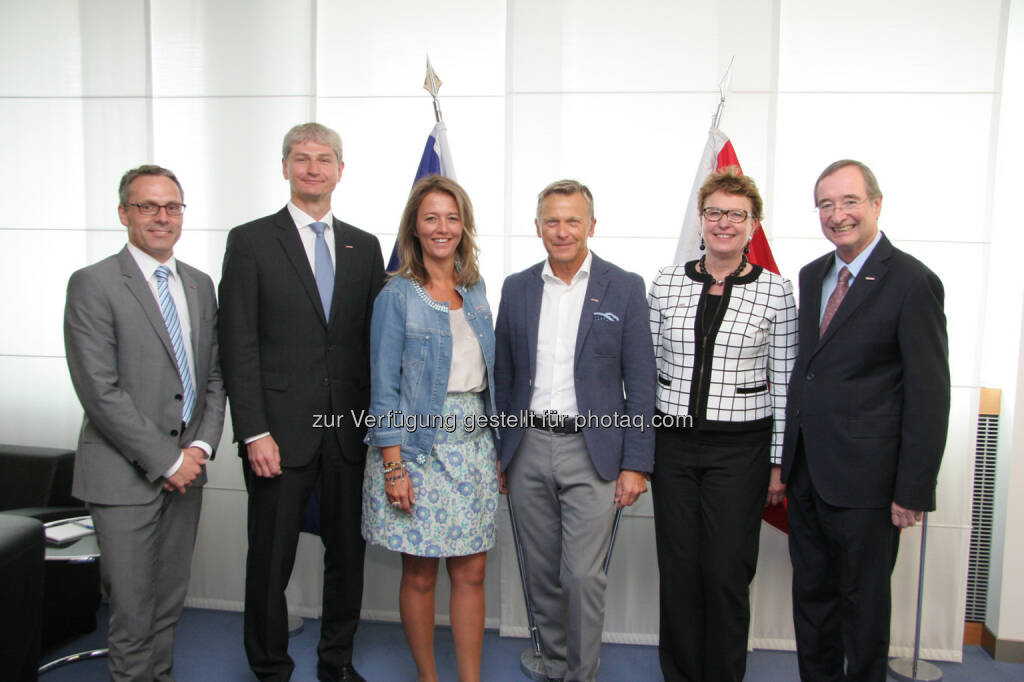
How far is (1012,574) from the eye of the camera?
2896 mm

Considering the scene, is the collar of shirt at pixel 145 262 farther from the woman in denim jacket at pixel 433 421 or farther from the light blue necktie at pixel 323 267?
the woman in denim jacket at pixel 433 421

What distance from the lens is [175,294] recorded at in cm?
232

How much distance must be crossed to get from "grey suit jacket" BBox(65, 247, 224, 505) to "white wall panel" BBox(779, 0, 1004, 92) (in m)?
2.85

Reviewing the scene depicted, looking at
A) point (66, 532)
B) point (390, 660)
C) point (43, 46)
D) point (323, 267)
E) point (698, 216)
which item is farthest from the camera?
point (43, 46)

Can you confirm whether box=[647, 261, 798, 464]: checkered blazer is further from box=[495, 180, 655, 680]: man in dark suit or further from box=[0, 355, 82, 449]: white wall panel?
box=[0, 355, 82, 449]: white wall panel

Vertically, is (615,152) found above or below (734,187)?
above

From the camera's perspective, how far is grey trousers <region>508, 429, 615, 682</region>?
2264mm

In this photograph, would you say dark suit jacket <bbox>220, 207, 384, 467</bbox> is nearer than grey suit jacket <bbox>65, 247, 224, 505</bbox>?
No

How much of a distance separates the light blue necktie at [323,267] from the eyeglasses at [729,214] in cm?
139

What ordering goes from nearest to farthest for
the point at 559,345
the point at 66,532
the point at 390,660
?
the point at 559,345 → the point at 66,532 → the point at 390,660

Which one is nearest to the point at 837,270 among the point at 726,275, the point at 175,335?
the point at 726,275

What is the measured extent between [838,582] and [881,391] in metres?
0.70

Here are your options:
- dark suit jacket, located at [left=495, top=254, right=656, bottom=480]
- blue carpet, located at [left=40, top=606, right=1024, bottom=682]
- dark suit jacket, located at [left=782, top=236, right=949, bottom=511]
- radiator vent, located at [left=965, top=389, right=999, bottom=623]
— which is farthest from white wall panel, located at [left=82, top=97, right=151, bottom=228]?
radiator vent, located at [left=965, top=389, right=999, bottom=623]

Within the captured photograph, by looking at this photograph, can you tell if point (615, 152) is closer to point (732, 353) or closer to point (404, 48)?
point (404, 48)
